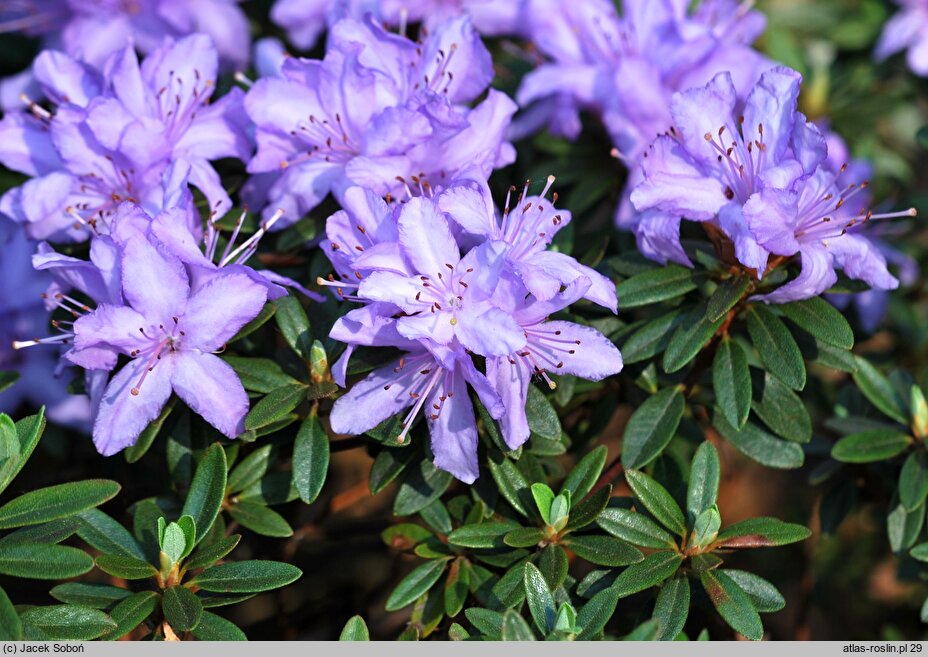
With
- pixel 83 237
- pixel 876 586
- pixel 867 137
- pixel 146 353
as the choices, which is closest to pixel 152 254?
pixel 146 353

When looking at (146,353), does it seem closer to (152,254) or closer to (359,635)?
(152,254)

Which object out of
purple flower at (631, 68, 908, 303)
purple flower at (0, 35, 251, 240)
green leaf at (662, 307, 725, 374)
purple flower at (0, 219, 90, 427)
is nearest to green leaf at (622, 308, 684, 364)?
green leaf at (662, 307, 725, 374)

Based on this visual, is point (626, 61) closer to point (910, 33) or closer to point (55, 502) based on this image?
point (910, 33)

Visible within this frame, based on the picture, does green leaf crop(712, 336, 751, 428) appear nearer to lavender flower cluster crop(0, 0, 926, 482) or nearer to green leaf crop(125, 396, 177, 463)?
lavender flower cluster crop(0, 0, 926, 482)

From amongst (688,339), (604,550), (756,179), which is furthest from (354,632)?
(756,179)

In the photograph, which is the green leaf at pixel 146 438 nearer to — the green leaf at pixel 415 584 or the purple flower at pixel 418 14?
Answer: the green leaf at pixel 415 584
